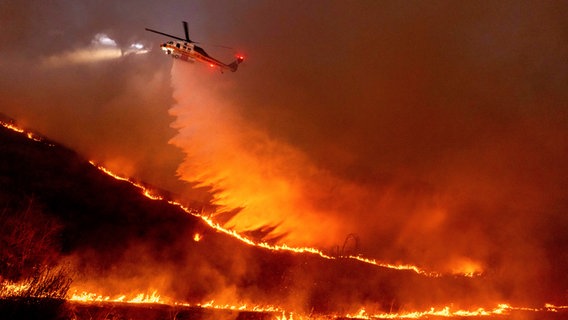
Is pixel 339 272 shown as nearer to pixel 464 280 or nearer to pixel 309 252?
pixel 309 252

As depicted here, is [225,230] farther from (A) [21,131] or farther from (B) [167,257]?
(A) [21,131]

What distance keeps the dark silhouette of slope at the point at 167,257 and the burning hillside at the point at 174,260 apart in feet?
0.32

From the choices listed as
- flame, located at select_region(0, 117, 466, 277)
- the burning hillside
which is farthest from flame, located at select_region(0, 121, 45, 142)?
the burning hillside

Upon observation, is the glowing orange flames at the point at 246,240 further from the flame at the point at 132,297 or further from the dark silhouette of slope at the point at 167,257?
the flame at the point at 132,297

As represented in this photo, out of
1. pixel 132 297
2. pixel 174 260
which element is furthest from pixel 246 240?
pixel 132 297

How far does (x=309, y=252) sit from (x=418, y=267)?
13996 mm

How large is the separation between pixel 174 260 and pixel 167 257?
600 mm

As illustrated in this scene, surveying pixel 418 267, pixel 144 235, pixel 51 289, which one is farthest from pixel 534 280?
pixel 51 289

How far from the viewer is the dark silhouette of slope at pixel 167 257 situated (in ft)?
90.5

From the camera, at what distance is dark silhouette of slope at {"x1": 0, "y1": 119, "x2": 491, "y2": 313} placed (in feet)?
90.5

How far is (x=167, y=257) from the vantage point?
30266mm

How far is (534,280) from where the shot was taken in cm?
4403

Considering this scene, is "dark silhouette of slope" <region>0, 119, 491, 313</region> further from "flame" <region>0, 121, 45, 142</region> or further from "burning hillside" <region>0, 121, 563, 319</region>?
"flame" <region>0, 121, 45, 142</region>

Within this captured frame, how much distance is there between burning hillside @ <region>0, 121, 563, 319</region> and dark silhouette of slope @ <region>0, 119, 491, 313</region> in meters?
0.10
